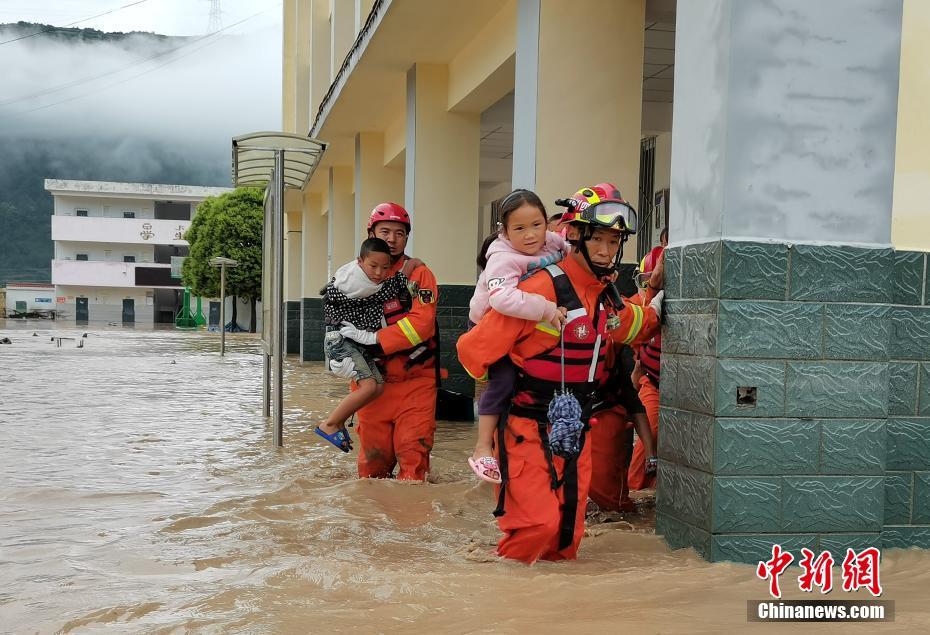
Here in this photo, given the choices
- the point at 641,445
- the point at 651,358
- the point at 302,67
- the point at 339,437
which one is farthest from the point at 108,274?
the point at 651,358

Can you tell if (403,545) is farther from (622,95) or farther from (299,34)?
(299,34)

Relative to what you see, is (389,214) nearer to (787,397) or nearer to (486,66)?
(787,397)

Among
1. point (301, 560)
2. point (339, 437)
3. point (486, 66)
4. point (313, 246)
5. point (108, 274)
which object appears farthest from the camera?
point (108, 274)

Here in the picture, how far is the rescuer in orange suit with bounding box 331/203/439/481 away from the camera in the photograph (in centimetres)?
617

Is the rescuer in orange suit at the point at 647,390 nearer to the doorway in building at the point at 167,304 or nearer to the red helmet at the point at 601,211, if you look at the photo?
the red helmet at the point at 601,211

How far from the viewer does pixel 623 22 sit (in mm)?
7613

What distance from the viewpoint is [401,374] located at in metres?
6.32

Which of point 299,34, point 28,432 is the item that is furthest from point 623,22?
point 299,34

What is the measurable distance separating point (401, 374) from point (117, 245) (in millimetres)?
66233

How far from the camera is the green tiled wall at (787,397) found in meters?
4.00

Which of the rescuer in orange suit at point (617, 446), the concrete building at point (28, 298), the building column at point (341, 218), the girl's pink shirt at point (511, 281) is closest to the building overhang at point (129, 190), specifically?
the concrete building at point (28, 298)

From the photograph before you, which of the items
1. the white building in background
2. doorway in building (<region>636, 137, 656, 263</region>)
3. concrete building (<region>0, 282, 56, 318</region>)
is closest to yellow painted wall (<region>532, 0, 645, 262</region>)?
doorway in building (<region>636, 137, 656, 263</region>)

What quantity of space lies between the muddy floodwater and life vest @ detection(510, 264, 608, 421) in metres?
0.71

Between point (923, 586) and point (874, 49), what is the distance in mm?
2210
